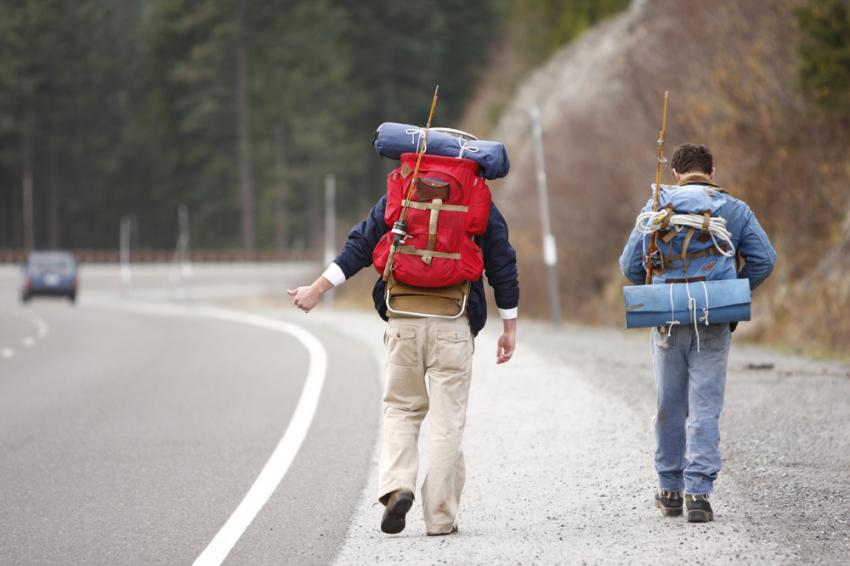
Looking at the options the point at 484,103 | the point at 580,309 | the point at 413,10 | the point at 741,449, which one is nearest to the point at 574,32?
the point at 484,103

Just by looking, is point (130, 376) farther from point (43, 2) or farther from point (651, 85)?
point (43, 2)

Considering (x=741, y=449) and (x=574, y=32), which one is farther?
(x=574, y=32)

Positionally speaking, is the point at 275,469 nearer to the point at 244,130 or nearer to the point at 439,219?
the point at 439,219

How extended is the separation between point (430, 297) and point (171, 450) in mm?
3757

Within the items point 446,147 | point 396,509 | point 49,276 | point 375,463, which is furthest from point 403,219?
point 49,276

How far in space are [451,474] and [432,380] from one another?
0.46 metres

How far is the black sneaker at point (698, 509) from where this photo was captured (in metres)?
5.95

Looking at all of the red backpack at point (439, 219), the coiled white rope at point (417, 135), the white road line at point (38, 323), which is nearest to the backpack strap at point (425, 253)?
the red backpack at point (439, 219)

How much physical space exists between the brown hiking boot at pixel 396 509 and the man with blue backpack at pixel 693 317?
4.33ft

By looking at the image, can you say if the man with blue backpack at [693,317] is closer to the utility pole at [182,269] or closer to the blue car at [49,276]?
the blue car at [49,276]

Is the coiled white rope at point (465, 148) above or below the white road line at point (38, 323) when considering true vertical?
above

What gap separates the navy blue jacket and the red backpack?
0.17m

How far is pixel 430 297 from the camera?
19.6ft

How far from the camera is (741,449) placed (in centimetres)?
807
